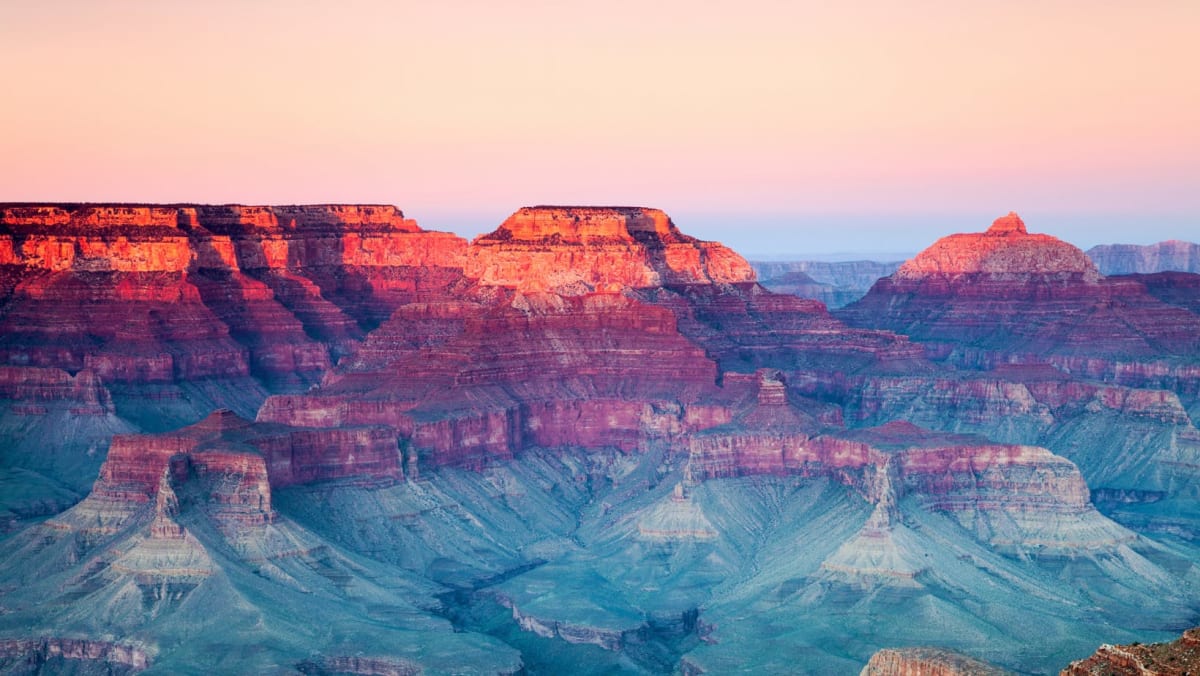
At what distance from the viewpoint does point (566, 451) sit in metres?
114

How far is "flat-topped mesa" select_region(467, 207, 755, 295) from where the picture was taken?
427 ft

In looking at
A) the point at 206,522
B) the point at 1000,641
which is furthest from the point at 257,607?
the point at 1000,641

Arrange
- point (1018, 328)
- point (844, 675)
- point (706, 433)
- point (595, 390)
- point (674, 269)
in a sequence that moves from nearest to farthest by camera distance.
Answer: point (844, 675)
point (706, 433)
point (595, 390)
point (674, 269)
point (1018, 328)

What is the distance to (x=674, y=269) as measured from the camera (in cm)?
13550

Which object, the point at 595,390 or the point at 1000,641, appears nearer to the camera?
the point at 1000,641

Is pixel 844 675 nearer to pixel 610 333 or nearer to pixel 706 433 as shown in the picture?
pixel 706 433

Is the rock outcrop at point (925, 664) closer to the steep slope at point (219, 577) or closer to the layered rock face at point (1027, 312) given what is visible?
the steep slope at point (219, 577)

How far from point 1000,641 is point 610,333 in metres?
47.2

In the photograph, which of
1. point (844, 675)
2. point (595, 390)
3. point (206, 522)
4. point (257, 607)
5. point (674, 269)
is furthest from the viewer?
point (674, 269)

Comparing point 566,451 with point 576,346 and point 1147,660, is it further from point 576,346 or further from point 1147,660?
point 1147,660

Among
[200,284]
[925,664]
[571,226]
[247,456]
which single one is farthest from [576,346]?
[925,664]

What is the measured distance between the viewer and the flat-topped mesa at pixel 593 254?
130250 mm

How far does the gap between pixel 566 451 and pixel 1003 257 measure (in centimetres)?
5197

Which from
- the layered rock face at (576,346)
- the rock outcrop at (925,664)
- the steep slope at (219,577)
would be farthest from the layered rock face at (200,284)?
the rock outcrop at (925,664)
